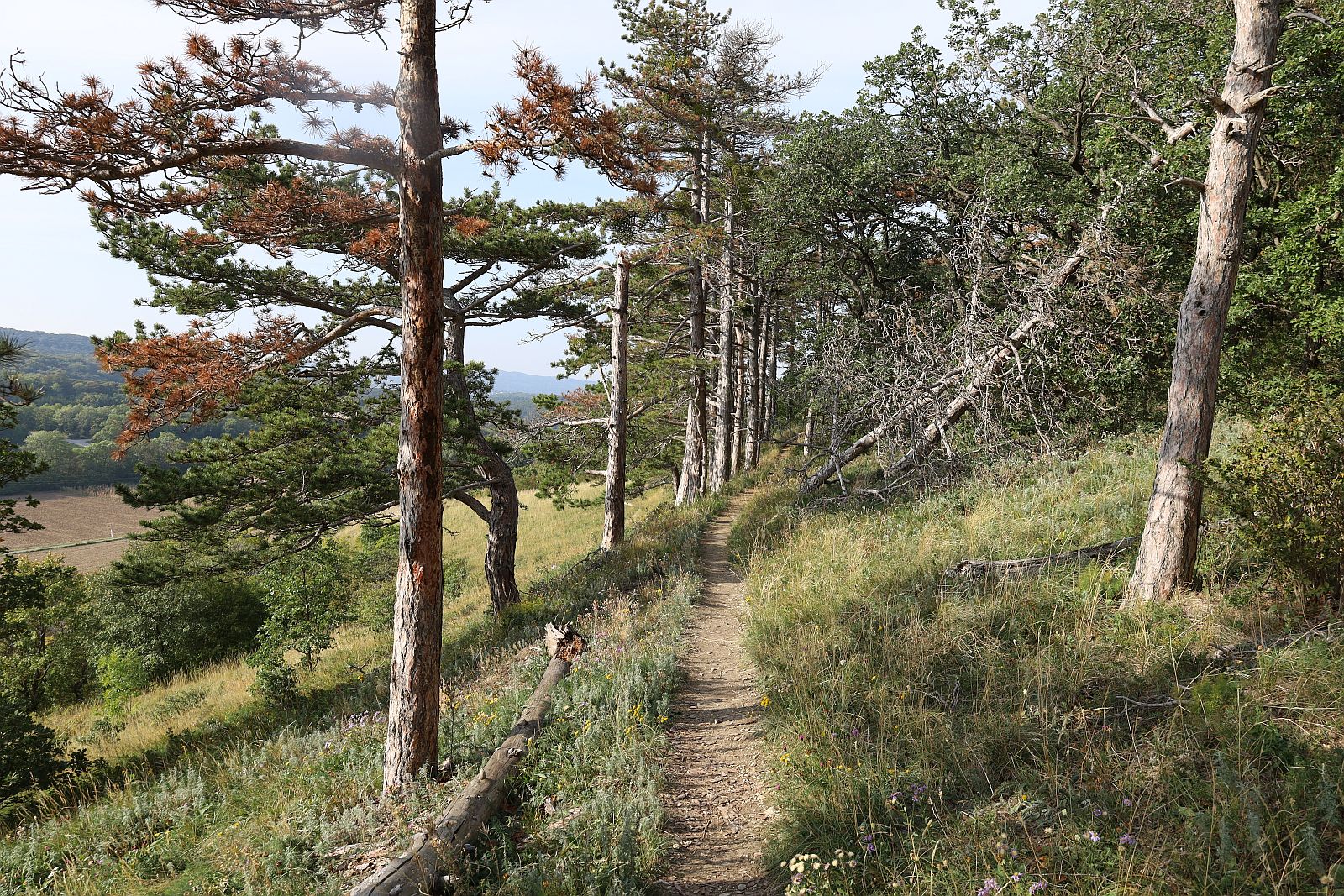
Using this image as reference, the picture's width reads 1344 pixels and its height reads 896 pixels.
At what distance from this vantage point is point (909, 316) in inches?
439

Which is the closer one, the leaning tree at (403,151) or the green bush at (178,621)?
the leaning tree at (403,151)

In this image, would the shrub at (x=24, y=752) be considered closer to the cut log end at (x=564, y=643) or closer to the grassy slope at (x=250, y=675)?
the grassy slope at (x=250, y=675)

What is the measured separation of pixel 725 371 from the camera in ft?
54.4

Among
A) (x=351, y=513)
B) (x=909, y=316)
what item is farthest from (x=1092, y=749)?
(x=351, y=513)

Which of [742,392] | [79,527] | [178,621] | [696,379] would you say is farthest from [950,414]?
[79,527]

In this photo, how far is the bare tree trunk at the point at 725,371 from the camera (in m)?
16.0

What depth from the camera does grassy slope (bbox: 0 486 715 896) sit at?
384cm

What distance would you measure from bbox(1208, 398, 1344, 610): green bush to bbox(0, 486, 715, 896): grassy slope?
15.3 feet

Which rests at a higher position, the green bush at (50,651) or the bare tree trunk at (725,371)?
the bare tree trunk at (725,371)

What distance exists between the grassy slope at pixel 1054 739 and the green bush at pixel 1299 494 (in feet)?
1.27

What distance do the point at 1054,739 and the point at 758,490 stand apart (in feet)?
43.3

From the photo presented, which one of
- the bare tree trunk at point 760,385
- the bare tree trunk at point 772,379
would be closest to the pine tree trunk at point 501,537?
the bare tree trunk at point 760,385

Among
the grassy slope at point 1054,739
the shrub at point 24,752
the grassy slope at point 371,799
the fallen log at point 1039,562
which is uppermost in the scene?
the fallen log at point 1039,562

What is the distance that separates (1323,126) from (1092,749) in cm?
1100
